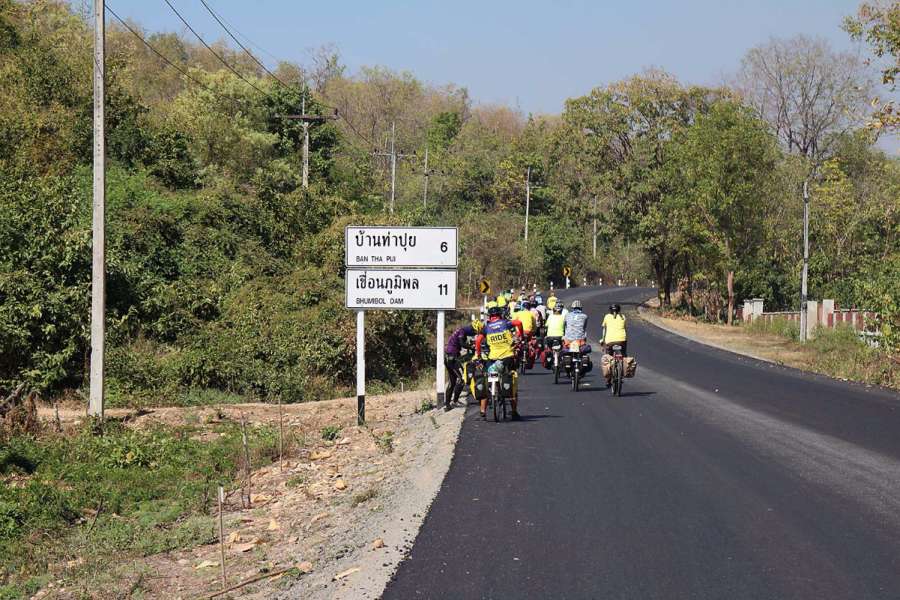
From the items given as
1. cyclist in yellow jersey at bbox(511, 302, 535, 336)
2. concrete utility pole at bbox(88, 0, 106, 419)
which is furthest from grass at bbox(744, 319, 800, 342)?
concrete utility pole at bbox(88, 0, 106, 419)

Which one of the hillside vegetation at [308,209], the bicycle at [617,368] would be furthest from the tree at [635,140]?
the bicycle at [617,368]

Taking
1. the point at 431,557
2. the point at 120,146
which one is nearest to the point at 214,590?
the point at 431,557

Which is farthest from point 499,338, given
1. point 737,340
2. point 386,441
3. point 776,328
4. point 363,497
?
point 776,328

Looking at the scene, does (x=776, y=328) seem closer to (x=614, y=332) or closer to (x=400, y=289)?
(x=614, y=332)

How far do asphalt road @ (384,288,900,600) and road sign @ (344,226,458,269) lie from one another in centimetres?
332

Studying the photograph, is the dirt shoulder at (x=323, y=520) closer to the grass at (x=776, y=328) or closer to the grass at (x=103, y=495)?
the grass at (x=103, y=495)

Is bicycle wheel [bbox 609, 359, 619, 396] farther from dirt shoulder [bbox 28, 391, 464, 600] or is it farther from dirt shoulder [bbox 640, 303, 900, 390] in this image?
dirt shoulder [bbox 640, 303, 900, 390]

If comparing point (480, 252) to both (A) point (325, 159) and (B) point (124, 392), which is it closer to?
(A) point (325, 159)

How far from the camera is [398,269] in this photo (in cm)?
2089

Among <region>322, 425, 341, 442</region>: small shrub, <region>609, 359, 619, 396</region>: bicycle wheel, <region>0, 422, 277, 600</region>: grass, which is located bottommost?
<region>0, 422, 277, 600</region>: grass

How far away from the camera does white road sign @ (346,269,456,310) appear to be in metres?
20.8

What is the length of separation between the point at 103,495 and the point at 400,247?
740 centimetres

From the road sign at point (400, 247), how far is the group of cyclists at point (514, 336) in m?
1.45

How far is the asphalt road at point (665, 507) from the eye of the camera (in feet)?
27.3
